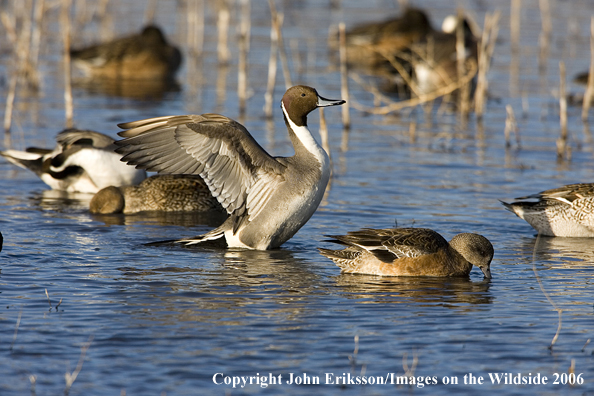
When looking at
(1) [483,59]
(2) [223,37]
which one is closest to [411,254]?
(1) [483,59]

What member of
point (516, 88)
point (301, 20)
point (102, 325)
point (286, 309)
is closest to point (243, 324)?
point (286, 309)

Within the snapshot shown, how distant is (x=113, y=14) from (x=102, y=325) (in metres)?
19.5

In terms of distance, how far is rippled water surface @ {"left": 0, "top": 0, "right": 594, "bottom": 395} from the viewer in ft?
16.8

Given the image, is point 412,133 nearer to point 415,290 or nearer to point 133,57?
point 415,290

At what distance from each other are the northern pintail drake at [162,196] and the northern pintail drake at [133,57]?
861cm

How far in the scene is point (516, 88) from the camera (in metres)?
16.9

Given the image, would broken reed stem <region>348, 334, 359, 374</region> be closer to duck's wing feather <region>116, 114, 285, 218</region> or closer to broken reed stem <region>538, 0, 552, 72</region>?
duck's wing feather <region>116, 114, 285, 218</region>

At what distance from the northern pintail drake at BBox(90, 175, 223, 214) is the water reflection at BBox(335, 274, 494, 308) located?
3.04 metres

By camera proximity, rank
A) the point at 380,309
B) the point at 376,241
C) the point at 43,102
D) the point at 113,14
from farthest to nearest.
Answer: the point at 113,14
the point at 43,102
the point at 376,241
the point at 380,309

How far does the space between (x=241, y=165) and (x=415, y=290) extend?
1.87 m

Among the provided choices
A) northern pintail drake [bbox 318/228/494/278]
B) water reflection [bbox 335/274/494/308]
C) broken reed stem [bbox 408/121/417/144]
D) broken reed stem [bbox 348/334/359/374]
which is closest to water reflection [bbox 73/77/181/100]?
broken reed stem [bbox 408/121/417/144]

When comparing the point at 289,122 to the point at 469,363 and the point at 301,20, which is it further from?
the point at 301,20

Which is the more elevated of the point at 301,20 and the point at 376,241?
the point at 301,20

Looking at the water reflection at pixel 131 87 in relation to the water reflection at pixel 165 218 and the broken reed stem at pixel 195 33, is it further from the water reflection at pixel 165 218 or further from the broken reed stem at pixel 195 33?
the water reflection at pixel 165 218
